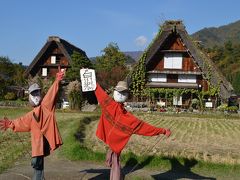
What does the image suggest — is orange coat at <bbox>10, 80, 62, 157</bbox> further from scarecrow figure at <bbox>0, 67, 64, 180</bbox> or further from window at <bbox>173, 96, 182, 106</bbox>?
window at <bbox>173, 96, 182, 106</bbox>

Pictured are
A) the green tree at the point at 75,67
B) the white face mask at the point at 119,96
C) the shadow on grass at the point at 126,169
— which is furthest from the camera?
the green tree at the point at 75,67

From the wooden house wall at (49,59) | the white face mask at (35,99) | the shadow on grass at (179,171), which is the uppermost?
the wooden house wall at (49,59)

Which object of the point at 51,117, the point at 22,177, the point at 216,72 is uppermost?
the point at 216,72

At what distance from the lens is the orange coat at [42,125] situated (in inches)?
256

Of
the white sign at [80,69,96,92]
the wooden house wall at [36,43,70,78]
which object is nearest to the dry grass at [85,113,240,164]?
the white sign at [80,69,96,92]

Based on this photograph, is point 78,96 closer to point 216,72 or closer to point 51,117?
point 216,72

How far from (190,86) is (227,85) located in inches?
113

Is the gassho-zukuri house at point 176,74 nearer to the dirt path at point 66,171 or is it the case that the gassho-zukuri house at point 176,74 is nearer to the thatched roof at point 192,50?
the thatched roof at point 192,50

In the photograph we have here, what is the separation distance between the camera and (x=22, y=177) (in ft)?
25.3

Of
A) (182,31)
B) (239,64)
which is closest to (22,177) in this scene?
(182,31)

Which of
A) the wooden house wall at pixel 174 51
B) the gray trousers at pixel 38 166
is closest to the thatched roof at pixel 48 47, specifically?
the wooden house wall at pixel 174 51

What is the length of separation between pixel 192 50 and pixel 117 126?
2606 cm

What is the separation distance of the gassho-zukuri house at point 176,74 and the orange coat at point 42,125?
25.6 m

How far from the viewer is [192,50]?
3191cm
